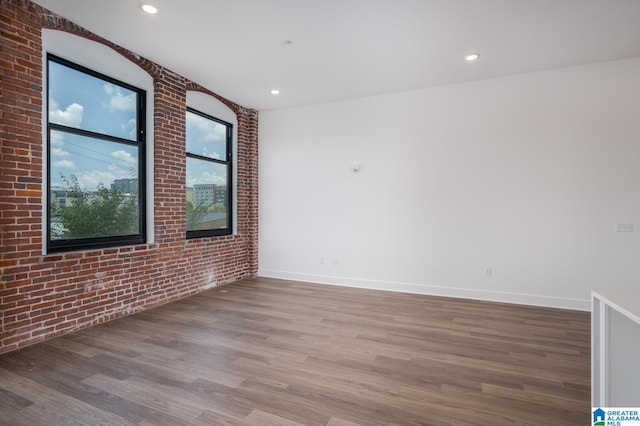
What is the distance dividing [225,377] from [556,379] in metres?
2.42

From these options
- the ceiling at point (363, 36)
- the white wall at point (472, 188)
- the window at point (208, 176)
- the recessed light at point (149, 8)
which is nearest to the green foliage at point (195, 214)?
the window at point (208, 176)

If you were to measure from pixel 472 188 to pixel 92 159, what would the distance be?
474 cm

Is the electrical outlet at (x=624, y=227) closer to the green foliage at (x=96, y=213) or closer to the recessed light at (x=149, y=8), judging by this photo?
the recessed light at (x=149, y=8)

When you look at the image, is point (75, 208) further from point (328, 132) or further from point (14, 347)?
point (328, 132)

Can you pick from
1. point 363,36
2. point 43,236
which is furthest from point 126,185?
point 363,36

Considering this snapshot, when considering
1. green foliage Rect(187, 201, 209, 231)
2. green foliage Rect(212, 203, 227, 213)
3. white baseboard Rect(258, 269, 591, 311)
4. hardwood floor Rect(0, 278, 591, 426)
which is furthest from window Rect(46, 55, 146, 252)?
white baseboard Rect(258, 269, 591, 311)

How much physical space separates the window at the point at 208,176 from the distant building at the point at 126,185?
2.63ft

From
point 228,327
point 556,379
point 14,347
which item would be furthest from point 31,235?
point 556,379

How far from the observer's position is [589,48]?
331cm

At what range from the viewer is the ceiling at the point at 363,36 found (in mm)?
2684

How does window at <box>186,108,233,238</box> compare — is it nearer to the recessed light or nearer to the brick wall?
the brick wall

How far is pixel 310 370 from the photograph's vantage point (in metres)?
2.34

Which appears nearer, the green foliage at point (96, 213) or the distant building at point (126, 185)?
the green foliage at point (96, 213)

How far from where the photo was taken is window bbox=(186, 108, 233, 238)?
4613 mm
